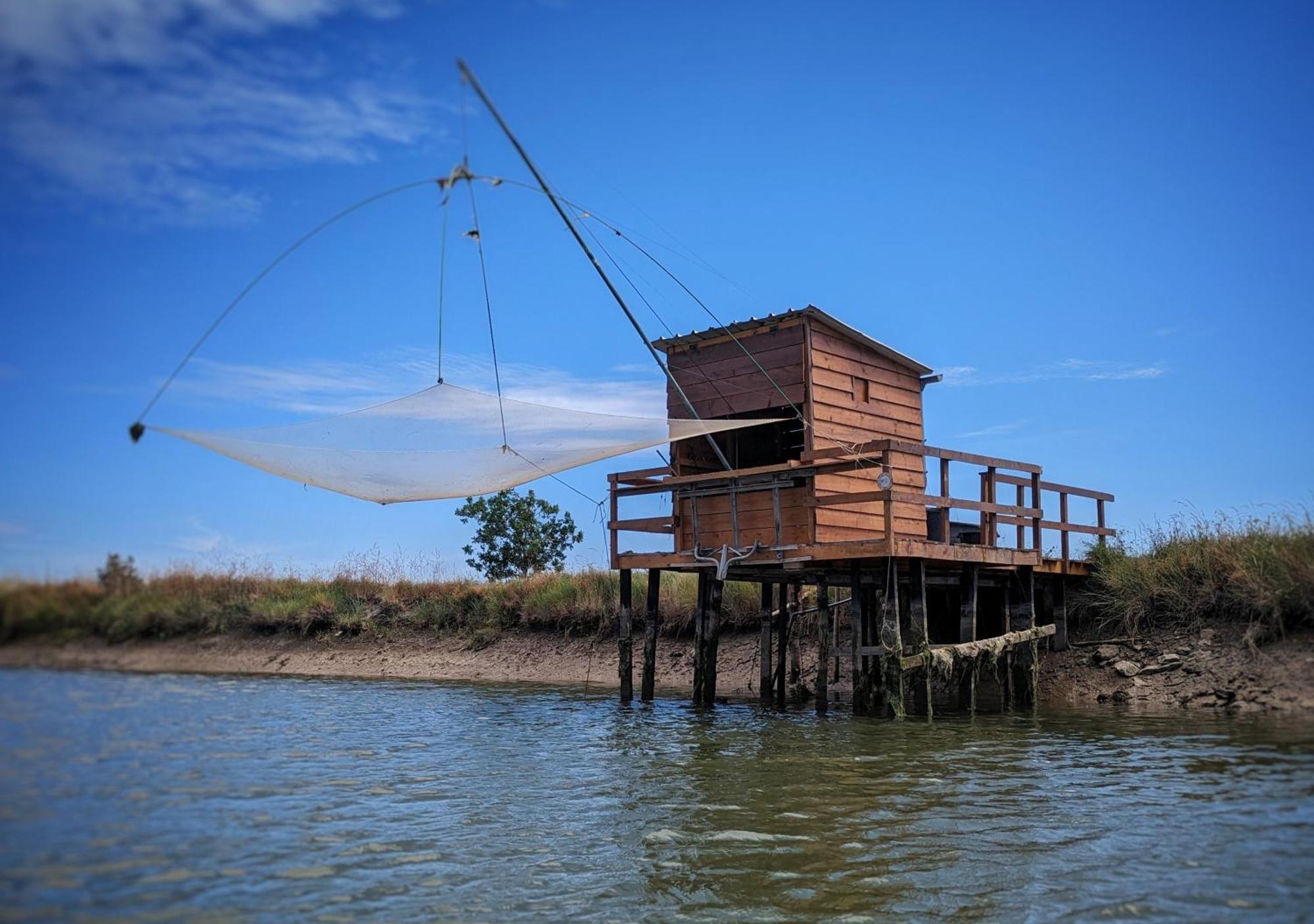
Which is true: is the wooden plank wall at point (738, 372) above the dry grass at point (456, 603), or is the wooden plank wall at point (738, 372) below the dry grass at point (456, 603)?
above

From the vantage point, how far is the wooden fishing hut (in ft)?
42.0

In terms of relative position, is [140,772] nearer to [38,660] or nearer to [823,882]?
[38,660]

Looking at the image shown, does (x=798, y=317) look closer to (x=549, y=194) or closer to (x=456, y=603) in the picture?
(x=549, y=194)

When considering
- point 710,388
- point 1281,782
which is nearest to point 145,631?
point 1281,782

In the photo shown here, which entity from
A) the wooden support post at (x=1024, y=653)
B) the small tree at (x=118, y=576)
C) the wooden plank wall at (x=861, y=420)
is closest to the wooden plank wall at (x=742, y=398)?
the wooden plank wall at (x=861, y=420)

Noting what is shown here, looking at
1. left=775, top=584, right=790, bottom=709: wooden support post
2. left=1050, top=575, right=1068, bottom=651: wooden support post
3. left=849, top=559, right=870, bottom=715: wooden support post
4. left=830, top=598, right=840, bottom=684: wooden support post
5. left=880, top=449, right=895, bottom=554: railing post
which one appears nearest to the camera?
left=880, top=449, right=895, bottom=554: railing post

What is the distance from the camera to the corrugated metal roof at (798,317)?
13.8 meters

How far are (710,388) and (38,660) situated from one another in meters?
10.9

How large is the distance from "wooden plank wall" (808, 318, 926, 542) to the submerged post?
93.7 inches

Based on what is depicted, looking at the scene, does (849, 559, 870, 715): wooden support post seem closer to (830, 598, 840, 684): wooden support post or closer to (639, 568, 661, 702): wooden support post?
(639, 568, 661, 702): wooden support post

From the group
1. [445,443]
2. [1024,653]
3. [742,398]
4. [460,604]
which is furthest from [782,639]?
[460,604]

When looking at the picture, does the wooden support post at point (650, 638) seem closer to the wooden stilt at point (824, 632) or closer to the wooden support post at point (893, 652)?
the wooden stilt at point (824, 632)

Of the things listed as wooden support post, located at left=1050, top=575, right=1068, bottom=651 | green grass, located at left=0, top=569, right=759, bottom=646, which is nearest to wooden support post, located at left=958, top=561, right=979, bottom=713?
wooden support post, located at left=1050, top=575, right=1068, bottom=651

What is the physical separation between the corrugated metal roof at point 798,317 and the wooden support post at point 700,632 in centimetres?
331
